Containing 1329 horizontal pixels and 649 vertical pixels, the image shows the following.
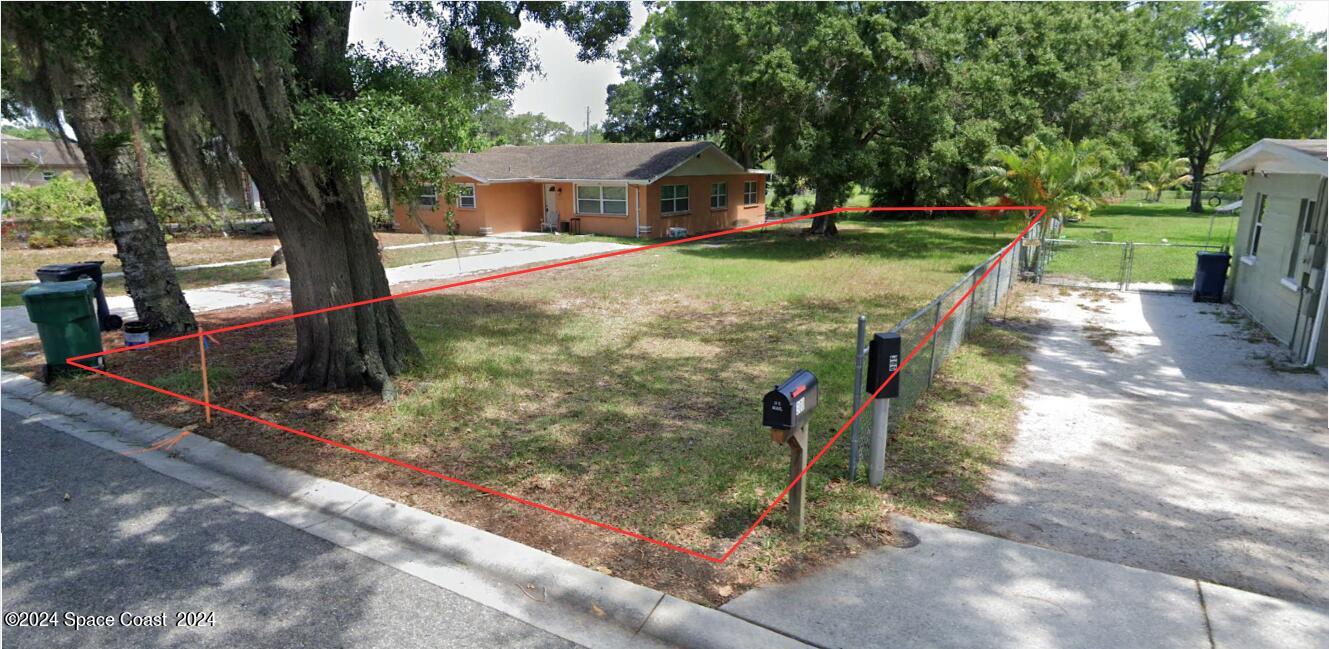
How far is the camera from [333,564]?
4.30m

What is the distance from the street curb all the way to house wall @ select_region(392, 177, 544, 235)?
2039cm

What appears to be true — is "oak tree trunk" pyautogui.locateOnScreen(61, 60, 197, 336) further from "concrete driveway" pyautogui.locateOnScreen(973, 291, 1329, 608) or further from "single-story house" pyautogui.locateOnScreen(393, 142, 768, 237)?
"single-story house" pyautogui.locateOnScreen(393, 142, 768, 237)

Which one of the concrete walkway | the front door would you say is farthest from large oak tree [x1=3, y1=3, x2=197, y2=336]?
the front door

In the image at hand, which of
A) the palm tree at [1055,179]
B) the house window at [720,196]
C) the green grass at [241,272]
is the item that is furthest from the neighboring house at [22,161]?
the palm tree at [1055,179]

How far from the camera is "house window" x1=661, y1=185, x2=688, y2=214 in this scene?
85.4 feet

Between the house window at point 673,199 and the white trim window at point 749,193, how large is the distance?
483 cm

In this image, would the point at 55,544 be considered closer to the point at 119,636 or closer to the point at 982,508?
the point at 119,636

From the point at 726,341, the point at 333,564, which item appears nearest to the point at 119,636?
the point at 333,564

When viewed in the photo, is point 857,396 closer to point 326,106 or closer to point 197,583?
point 197,583

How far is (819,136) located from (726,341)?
11.9 metres

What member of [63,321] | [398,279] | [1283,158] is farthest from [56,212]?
[1283,158]

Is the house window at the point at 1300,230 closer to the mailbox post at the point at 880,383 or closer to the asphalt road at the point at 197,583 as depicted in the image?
the mailbox post at the point at 880,383

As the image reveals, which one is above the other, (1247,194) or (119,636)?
(1247,194)

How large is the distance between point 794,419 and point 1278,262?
391 inches
